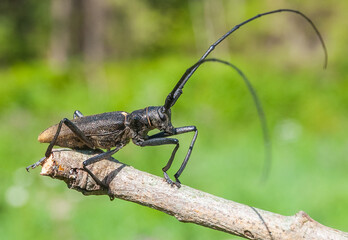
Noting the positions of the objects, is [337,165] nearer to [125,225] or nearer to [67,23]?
[125,225]

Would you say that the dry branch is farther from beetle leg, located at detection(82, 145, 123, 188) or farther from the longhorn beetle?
the longhorn beetle

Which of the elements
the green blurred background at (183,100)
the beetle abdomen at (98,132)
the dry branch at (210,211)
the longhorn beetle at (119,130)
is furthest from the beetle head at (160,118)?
the green blurred background at (183,100)

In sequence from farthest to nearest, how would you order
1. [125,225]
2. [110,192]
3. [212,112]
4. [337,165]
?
1. [212,112]
2. [337,165]
3. [125,225]
4. [110,192]

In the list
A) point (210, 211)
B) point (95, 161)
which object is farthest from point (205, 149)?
point (210, 211)

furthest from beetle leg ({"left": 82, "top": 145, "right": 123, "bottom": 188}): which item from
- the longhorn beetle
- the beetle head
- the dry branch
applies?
the beetle head

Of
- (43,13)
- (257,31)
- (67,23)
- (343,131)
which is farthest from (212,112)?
(43,13)

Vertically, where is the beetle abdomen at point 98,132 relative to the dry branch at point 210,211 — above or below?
above

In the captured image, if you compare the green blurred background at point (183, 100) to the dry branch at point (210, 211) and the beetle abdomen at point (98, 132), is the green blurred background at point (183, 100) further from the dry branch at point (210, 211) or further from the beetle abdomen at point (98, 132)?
the dry branch at point (210, 211)
